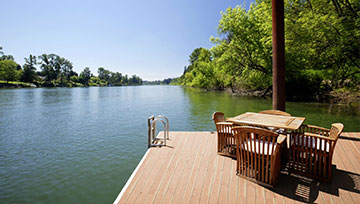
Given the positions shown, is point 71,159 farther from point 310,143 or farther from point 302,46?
point 302,46

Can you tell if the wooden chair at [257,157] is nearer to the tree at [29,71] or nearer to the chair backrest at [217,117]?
the chair backrest at [217,117]

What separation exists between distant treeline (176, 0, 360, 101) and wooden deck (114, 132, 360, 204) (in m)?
8.84

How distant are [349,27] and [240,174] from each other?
1158 centimetres

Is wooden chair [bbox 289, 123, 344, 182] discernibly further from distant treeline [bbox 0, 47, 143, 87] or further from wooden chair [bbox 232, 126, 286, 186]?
distant treeline [bbox 0, 47, 143, 87]

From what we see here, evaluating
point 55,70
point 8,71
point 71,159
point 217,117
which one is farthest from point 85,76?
point 217,117

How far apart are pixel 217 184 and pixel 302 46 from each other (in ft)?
38.7

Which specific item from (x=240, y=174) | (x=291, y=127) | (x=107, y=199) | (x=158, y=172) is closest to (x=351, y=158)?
(x=291, y=127)

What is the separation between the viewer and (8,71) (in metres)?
70.6

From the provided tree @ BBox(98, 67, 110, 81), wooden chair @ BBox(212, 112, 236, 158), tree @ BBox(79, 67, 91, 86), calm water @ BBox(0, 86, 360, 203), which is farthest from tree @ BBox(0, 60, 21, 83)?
wooden chair @ BBox(212, 112, 236, 158)

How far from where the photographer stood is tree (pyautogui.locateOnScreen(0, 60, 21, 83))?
2680 inches

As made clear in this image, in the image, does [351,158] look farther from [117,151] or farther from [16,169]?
[16,169]

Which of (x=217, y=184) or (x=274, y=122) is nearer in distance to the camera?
(x=217, y=184)

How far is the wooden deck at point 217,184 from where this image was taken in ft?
8.87

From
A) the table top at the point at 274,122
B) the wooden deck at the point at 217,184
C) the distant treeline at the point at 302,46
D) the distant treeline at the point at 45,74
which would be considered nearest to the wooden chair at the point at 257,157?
the wooden deck at the point at 217,184
